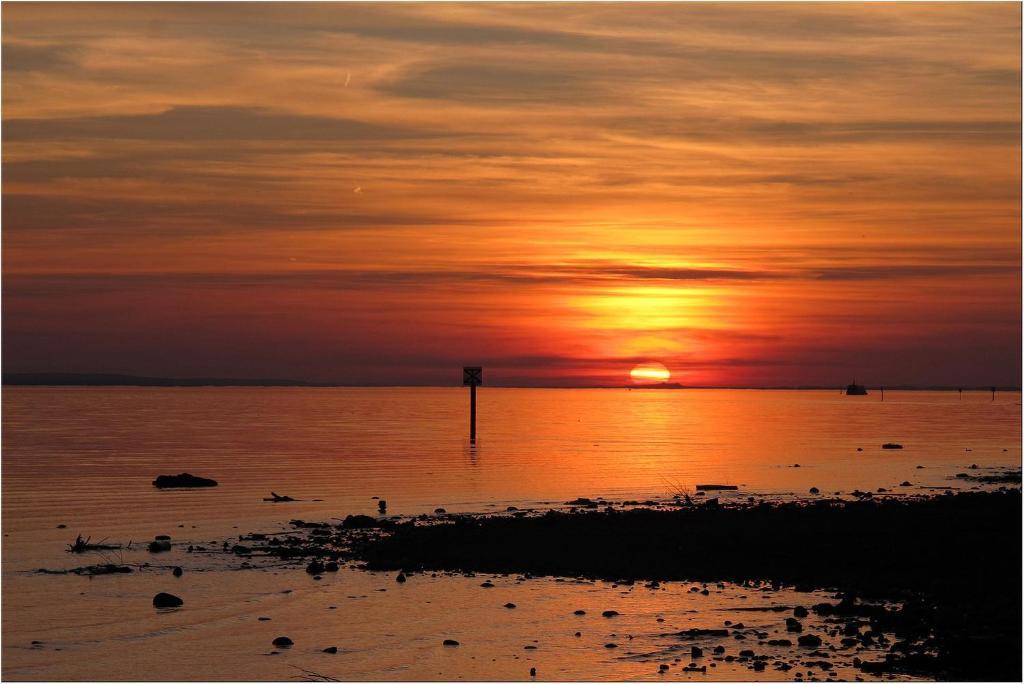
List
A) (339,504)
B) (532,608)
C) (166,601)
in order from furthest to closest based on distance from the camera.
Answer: (339,504) < (166,601) < (532,608)

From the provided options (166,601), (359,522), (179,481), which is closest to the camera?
(166,601)

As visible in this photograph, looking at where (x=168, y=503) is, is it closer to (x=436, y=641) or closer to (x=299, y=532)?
(x=299, y=532)

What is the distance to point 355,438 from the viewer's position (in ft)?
356

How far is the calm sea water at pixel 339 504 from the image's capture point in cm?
2412

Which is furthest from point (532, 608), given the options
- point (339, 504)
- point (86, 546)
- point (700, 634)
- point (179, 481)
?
point (179, 481)

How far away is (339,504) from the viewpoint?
168 feet

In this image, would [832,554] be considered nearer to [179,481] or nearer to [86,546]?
[86,546]

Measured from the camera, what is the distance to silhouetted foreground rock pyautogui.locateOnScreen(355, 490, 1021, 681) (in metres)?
22.9

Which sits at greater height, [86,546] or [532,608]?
[86,546]

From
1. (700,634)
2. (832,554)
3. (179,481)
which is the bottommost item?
(700,634)

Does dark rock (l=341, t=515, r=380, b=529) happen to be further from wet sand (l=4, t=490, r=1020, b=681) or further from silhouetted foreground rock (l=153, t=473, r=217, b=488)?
Result: silhouetted foreground rock (l=153, t=473, r=217, b=488)

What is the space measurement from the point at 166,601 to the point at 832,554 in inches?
711

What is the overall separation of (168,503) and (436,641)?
30.2m

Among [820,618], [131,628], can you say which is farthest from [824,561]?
[131,628]
